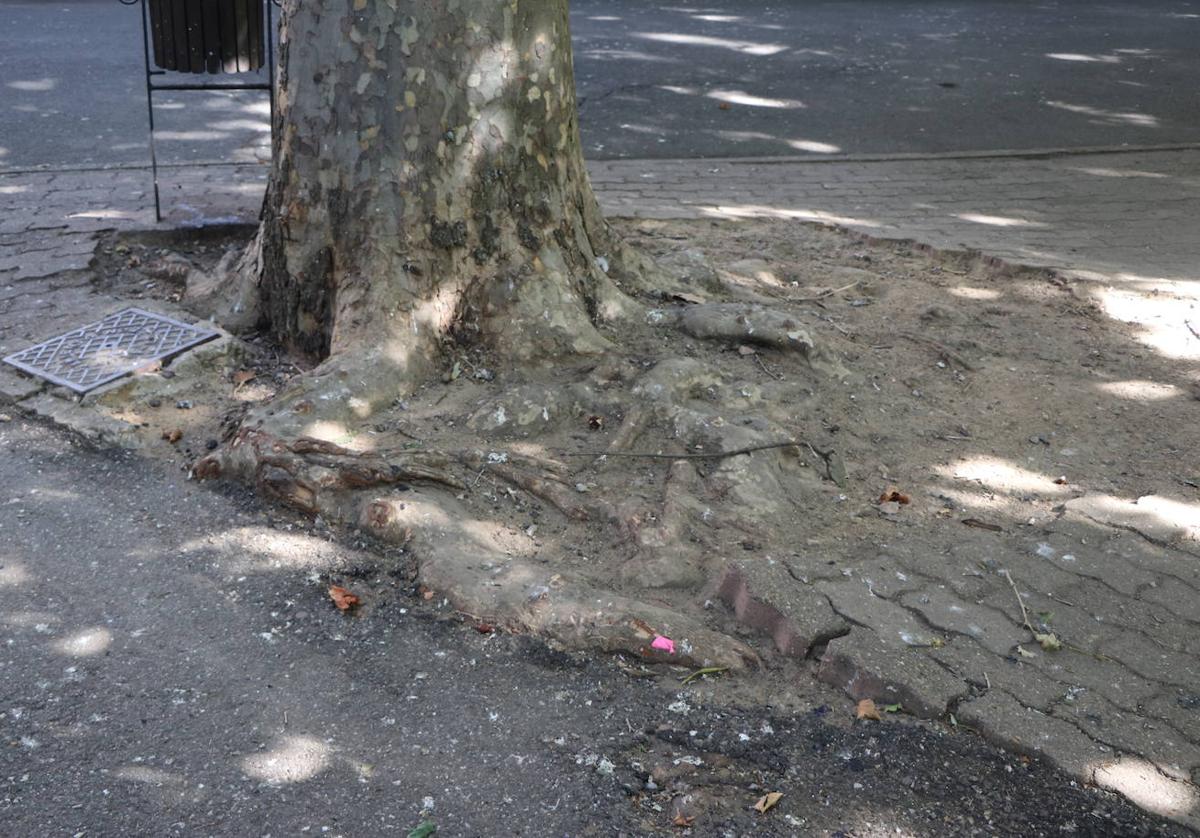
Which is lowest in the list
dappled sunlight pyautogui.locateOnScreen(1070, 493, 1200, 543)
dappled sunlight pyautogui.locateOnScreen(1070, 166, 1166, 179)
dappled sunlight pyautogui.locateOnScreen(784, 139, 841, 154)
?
dappled sunlight pyautogui.locateOnScreen(1070, 493, 1200, 543)

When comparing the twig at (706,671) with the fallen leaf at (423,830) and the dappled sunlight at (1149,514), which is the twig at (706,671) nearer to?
the fallen leaf at (423,830)

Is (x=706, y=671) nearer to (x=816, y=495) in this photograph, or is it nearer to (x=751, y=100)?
(x=816, y=495)

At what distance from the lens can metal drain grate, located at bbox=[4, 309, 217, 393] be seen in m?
4.57

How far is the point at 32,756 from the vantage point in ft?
9.07

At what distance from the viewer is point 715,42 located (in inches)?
502

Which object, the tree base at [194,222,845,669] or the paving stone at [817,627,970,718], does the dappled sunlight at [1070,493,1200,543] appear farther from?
the paving stone at [817,627,970,718]

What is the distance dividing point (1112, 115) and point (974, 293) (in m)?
5.22

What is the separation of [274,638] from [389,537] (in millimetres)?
528

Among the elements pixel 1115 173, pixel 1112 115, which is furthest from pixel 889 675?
A: pixel 1112 115

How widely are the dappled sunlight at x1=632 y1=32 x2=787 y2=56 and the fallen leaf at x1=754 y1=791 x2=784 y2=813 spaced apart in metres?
10.6

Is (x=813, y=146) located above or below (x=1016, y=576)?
above

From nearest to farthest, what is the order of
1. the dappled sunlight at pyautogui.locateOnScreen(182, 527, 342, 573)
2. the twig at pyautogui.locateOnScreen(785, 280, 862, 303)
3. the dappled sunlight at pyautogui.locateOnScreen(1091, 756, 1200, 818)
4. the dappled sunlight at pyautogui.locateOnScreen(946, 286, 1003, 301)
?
the dappled sunlight at pyautogui.locateOnScreen(1091, 756, 1200, 818) < the dappled sunlight at pyautogui.locateOnScreen(182, 527, 342, 573) < the twig at pyautogui.locateOnScreen(785, 280, 862, 303) < the dappled sunlight at pyautogui.locateOnScreen(946, 286, 1003, 301)

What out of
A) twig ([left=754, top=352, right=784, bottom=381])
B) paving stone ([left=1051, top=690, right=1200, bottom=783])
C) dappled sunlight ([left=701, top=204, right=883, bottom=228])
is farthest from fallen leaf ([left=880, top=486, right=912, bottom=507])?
dappled sunlight ([left=701, top=204, right=883, bottom=228])

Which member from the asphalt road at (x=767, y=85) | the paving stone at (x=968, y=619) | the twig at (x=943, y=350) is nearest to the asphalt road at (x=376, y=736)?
the paving stone at (x=968, y=619)
